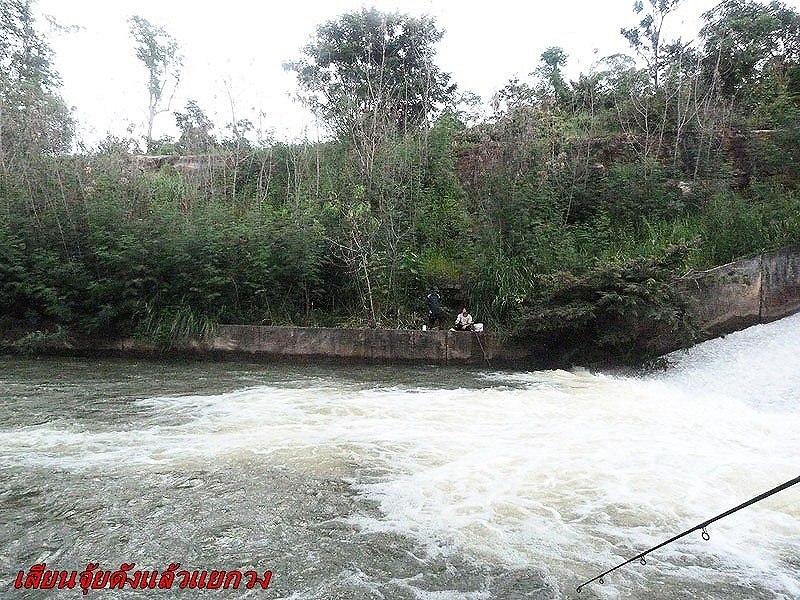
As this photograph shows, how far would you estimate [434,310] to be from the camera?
37.1 ft

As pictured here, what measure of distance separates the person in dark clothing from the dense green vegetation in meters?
0.26

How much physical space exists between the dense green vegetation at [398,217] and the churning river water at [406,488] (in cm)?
322

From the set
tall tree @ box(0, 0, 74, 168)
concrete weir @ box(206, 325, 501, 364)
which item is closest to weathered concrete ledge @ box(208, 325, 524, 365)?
concrete weir @ box(206, 325, 501, 364)

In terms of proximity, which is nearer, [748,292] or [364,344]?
[748,292]

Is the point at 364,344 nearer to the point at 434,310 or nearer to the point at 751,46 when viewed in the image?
the point at 434,310

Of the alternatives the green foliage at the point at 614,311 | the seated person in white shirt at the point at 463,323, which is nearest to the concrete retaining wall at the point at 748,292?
the green foliage at the point at 614,311

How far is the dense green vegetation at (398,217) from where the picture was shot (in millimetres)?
10773

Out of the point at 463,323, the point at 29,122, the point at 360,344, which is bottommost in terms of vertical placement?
the point at 360,344

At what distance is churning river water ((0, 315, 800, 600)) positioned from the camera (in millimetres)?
3125

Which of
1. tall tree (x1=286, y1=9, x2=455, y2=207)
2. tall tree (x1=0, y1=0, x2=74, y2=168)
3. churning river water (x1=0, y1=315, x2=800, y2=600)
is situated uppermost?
tall tree (x1=286, y1=9, x2=455, y2=207)

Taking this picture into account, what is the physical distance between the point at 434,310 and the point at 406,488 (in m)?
7.16

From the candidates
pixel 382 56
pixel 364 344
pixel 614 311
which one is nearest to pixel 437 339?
pixel 364 344

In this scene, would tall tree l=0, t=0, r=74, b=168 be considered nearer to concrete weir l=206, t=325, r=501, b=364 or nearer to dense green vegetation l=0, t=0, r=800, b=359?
dense green vegetation l=0, t=0, r=800, b=359

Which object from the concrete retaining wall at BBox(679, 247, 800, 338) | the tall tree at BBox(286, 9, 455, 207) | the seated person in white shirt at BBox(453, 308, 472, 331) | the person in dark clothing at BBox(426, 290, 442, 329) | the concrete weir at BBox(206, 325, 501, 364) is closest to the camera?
the concrete retaining wall at BBox(679, 247, 800, 338)
